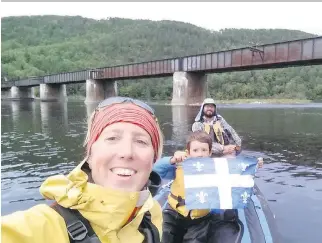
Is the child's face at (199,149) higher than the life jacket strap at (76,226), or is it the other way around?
the life jacket strap at (76,226)

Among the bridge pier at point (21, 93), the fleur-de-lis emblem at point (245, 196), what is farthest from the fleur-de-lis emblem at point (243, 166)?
the bridge pier at point (21, 93)

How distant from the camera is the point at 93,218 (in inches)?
68.4

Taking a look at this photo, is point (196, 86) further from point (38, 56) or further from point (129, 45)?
point (129, 45)

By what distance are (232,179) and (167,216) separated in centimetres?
113

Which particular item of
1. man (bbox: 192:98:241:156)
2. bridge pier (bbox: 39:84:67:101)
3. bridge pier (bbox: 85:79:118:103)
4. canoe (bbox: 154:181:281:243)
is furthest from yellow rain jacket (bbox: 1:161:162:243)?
bridge pier (bbox: 39:84:67:101)

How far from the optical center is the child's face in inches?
195

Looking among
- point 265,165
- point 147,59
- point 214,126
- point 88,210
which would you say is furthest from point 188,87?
point 147,59

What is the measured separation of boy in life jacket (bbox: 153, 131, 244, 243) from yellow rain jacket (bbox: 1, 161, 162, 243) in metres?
3.07

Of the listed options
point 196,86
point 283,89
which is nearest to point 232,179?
point 196,86

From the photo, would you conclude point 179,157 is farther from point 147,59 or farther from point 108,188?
point 147,59

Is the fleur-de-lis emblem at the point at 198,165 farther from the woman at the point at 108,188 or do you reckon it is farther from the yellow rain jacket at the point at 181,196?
the woman at the point at 108,188

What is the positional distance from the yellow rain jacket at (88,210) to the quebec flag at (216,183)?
2.92 metres

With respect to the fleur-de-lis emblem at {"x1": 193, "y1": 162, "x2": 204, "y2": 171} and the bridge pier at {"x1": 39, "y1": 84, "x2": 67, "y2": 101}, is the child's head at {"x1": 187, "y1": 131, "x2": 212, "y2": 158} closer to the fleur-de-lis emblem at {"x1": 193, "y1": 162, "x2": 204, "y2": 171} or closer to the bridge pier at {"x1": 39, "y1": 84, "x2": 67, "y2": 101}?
the fleur-de-lis emblem at {"x1": 193, "y1": 162, "x2": 204, "y2": 171}

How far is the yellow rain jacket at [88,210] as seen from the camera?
157 cm
